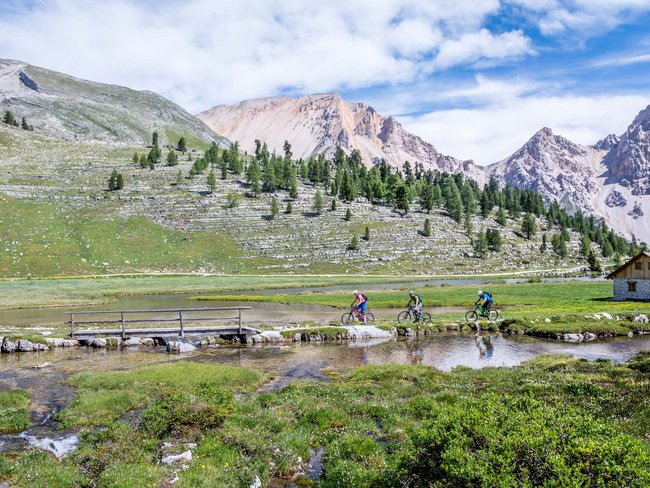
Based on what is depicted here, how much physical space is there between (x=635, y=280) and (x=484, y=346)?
47.4 m

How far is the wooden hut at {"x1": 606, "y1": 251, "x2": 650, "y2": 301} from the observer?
66.5 m

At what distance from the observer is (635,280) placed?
6681 cm

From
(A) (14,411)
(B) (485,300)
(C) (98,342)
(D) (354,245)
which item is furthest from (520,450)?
(D) (354,245)

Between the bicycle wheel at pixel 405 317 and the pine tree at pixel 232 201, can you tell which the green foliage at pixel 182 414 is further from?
the pine tree at pixel 232 201

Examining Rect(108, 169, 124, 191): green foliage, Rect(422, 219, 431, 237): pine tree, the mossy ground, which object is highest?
Rect(108, 169, 124, 191): green foliage

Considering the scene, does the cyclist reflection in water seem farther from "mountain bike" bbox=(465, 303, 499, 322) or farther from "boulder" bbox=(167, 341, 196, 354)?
"boulder" bbox=(167, 341, 196, 354)

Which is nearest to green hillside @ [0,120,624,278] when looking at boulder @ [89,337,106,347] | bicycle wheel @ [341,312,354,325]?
bicycle wheel @ [341,312,354,325]

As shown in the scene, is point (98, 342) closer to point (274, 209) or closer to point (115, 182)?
point (274, 209)

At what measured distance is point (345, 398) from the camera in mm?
19484

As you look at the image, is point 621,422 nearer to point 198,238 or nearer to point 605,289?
point 605,289

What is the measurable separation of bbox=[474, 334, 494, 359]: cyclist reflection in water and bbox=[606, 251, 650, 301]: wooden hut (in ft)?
133

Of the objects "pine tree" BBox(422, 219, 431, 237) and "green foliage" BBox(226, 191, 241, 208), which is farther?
"green foliage" BBox(226, 191, 241, 208)

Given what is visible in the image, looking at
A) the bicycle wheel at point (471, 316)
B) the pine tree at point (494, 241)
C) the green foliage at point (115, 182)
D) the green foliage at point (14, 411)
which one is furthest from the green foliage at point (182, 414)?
the green foliage at point (115, 182)

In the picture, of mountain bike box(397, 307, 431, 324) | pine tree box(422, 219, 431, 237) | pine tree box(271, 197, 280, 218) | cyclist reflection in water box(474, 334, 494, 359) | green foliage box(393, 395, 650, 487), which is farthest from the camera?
pine tree box(422, 219, 431, 237)
